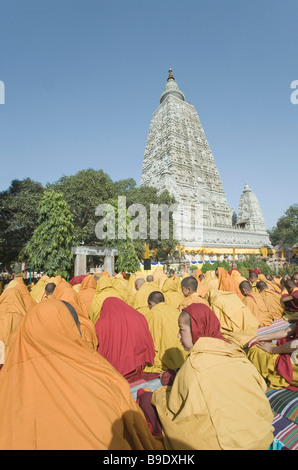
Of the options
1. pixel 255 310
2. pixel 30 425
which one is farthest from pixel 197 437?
pixel 255 310

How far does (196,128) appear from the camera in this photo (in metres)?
34.3

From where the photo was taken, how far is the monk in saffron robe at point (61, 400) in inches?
50.3

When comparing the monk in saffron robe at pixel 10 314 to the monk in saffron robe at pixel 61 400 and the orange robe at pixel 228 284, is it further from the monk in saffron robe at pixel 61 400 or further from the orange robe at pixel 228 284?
the orange robe at pixel 228 284

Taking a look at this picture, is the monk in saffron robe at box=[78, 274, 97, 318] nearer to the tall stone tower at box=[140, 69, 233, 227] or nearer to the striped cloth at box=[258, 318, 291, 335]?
the striped cloth at box=[258, 318, 291, 335]

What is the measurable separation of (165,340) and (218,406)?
2.04 meters

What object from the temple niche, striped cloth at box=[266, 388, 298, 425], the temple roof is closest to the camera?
striped cloth at box=[266, 388, 298, 425]

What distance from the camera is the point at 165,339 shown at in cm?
326

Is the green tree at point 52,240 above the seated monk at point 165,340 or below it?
above

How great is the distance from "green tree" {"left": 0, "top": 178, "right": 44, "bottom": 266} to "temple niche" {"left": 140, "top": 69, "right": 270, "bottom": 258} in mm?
13782

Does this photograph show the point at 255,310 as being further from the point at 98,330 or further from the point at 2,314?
the point at 2,314

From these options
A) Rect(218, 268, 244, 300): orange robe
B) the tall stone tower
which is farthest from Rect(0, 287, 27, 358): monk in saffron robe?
the tall stone tower

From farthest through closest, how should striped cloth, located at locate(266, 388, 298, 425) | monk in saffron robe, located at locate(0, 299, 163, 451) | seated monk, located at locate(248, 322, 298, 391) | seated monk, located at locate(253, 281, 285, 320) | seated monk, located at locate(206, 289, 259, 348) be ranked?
seated monk, located at locate(253, 281, 285, 320) → seated monk, located at locate(206, 289, 259, 348) → seated monk, located at locate(248, 322, 298, 391) → striped cloth, located at locate(266, 388, 298, 425) → monk in saffron robe, located at locate(0, 299, 163, 451)

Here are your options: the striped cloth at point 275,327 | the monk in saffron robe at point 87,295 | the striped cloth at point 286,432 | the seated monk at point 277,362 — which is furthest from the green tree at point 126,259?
the striped cloth at point 286,432

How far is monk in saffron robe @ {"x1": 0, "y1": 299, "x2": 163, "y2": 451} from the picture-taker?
1276mm
